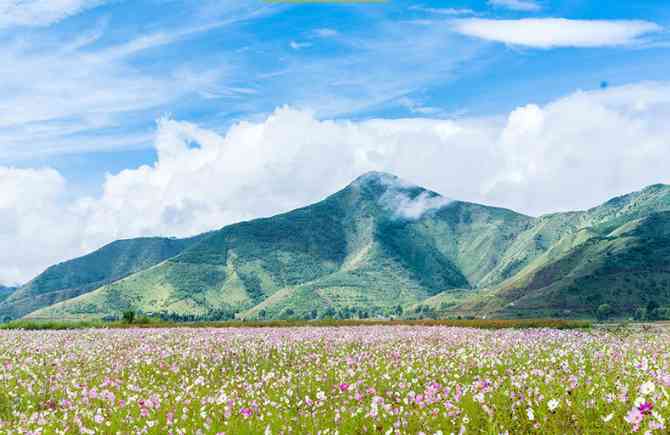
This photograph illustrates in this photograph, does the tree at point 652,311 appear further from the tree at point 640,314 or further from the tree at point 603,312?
the tree at point 603,312

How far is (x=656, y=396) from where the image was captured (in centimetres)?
840

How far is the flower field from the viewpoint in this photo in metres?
8.86

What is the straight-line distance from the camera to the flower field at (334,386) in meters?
8.86

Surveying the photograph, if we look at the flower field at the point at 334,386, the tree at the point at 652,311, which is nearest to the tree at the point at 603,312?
the tree at the point at 652,311

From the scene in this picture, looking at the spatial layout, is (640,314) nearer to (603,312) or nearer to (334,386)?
(603,312)

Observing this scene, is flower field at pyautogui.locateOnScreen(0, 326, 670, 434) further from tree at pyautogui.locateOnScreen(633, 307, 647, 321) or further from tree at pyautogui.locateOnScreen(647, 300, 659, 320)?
tree at pyautogui.locateOnScreen(647, 300, 659, 320)

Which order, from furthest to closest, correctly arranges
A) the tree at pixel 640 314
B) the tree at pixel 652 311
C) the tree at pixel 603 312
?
the tree at pixel 603 312
the tree at pixel 640 314
the tree at pixel 652 311

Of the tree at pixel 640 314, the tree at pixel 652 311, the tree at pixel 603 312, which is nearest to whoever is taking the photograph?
the tree at pixel 652 311

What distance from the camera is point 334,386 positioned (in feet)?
41.9

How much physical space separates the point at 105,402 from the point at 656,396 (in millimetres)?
9975

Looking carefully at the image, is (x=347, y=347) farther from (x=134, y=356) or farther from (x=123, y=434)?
(x=123, y=434)

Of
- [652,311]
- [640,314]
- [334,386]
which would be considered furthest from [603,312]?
[334,386]

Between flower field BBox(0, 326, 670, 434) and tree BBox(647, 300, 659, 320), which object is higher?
flower field BBox(0, 326, 670, 434)

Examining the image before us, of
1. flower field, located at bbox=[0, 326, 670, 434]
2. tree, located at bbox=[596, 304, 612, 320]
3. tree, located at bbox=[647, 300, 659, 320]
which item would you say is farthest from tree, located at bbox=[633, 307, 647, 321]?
flower field, located at bbox=[0, 326, 670, 434]
